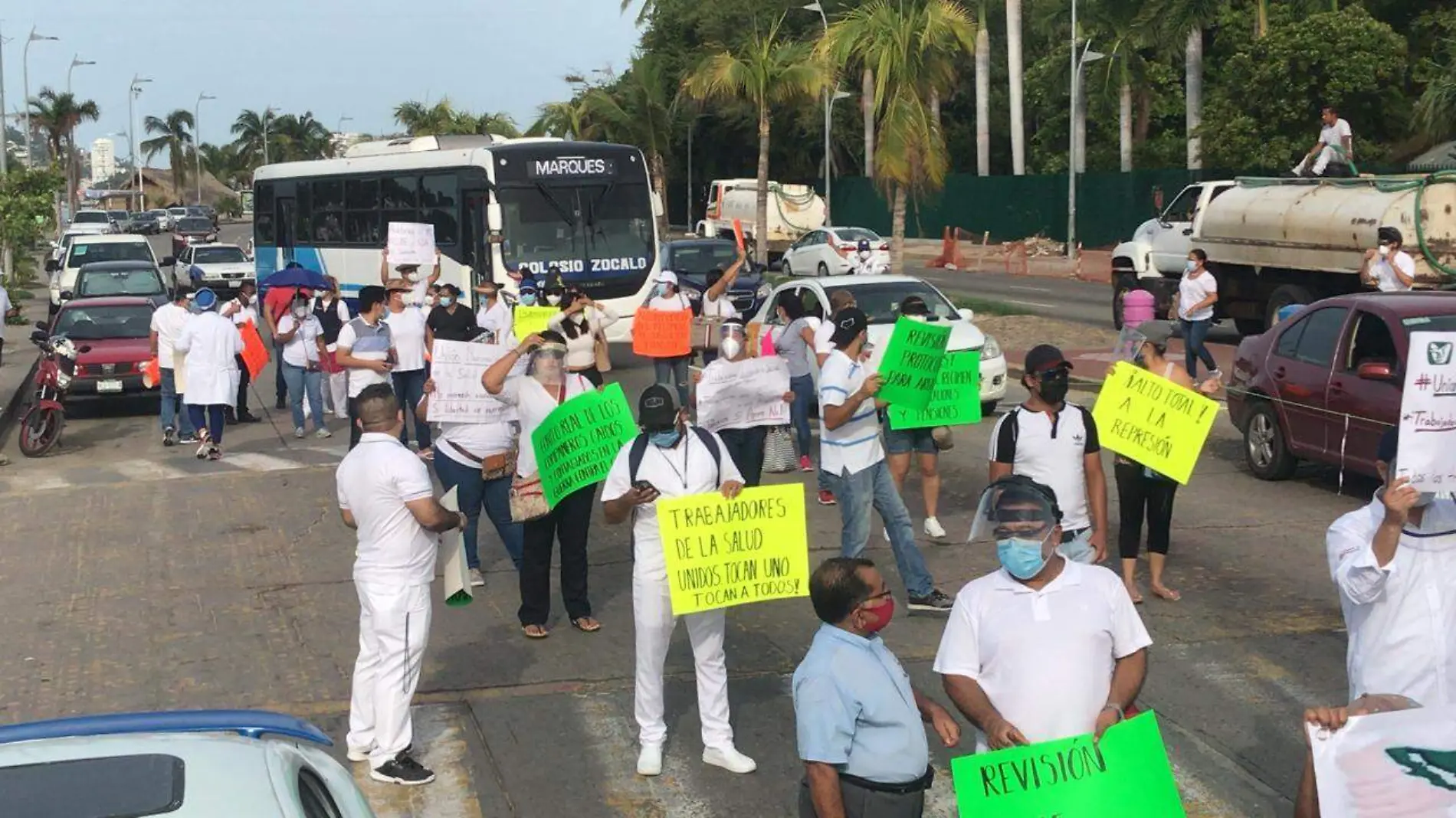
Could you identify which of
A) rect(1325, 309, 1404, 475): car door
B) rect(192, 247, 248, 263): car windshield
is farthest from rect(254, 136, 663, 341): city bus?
rect(192, 247, 248, 263): car windshield

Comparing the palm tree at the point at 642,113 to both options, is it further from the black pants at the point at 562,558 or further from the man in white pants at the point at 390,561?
the man in white pants at the point at 390,561

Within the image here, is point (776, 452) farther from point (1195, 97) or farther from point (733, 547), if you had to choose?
point (1195, 97)

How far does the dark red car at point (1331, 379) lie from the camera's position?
1258cm

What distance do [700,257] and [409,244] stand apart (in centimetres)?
1496

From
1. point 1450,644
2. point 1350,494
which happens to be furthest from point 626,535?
point 1450,644

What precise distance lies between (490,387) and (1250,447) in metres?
7.49

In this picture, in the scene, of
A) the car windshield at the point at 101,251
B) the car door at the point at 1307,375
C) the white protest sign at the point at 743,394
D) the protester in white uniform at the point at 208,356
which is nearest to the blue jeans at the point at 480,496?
the white protest sign at the point at 743,394

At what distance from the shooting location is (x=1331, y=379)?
43.0ft

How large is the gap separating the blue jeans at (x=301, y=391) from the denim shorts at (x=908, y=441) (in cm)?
874

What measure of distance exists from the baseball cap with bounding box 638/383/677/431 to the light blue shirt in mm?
2423

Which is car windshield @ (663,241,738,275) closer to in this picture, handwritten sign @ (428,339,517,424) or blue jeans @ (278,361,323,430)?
blue jeans @ (278,361,323,430)

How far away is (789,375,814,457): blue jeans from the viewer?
46.8ft

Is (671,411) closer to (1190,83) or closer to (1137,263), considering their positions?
(1137,263)

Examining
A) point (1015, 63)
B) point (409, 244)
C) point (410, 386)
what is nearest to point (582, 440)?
point (410, 386)
